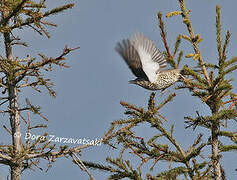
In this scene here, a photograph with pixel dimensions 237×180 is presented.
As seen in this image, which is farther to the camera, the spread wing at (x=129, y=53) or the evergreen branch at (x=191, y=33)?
the evergreen branch at (x=191, y=33)

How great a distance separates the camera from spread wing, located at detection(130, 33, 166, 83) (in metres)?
5.76

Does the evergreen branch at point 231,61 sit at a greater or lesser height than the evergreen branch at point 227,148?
greater

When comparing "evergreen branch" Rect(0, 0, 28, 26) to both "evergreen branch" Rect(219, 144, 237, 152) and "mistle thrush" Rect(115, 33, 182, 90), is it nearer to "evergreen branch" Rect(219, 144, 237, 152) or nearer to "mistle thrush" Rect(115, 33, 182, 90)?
"mistle thrush" Rect(115, 33, 182, 90)

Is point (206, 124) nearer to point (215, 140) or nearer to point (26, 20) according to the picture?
point (215, 140)

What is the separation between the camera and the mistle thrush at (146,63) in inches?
215

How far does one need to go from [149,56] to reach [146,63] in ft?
0.51

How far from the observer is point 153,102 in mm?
5105

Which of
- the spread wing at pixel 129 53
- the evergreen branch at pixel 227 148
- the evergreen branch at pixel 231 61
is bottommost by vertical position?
the evergreen branch at pixel 227 148

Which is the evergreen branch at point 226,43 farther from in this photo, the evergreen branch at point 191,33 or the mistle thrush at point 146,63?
the mistle thrush at point 146,63

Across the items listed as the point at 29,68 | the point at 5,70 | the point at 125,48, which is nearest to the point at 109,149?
the point at 125,48

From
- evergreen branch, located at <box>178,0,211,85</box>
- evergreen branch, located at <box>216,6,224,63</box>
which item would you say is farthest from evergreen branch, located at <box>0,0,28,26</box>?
evergreen branch, located at <box>216,6,224,63</box>

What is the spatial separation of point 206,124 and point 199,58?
1188 mm

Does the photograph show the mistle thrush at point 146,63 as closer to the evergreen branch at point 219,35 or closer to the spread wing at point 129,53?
the spread wing at point 129,53

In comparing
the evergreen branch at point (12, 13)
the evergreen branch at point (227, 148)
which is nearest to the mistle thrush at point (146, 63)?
the evergreen branch at point (227, 148)
